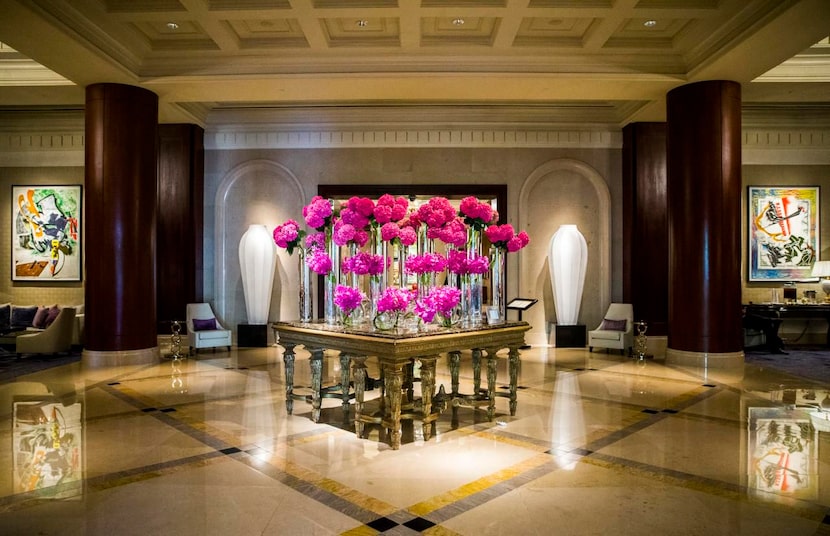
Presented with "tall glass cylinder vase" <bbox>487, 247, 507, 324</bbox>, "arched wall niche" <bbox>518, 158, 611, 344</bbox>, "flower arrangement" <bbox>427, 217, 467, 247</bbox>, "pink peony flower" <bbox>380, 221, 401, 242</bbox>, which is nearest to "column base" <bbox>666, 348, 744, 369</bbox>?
"arched wall niche" <bbox>518, 158, 611, 344</bbox>

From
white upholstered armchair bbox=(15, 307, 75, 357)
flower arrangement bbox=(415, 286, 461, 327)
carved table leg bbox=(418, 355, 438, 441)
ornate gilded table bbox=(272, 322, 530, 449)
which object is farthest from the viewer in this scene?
white upholstered armchair bbox=(15, 307, 75, 357)

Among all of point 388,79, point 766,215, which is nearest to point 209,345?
point 388,79

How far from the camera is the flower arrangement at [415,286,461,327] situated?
447 centimetres

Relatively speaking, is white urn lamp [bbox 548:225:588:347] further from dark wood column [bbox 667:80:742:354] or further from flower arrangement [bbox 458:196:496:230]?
flower arrangement [bbox 458:196:496:230]

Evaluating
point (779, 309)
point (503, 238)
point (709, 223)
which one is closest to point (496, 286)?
point (503, 238)

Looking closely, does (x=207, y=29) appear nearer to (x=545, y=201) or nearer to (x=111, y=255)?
(x=111, y=255)

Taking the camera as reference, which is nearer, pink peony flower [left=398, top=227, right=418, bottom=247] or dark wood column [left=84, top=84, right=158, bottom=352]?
pink peony flower [left=398, top=227, right=418, bottom=247]

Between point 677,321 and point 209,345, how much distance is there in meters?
6.88

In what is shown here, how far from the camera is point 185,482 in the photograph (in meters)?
3.42

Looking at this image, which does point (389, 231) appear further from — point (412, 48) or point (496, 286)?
point (412, 48)

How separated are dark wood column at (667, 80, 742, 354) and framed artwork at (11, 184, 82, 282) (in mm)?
10457

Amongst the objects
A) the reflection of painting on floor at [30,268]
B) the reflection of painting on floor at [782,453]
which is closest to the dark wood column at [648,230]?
the reflection of painting on floor at [782,453]

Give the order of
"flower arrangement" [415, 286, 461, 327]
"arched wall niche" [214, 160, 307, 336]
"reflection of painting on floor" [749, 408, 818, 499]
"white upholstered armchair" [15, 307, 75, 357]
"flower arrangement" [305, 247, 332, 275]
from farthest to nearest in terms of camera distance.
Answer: "arched wall niche" [214, 160, 307, 336] < "white upholstered armchair" [15, 307, 75, 357] < "flower arrangement" [305, 247, 332, 275] < "flower arrangement" [415, 286, 461, 327] < "reflection of painting on floor" [749, 408, 818, 499]

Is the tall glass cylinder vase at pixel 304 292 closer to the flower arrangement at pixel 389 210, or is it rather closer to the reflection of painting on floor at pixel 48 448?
the flower arrangement at pixel 389 210
